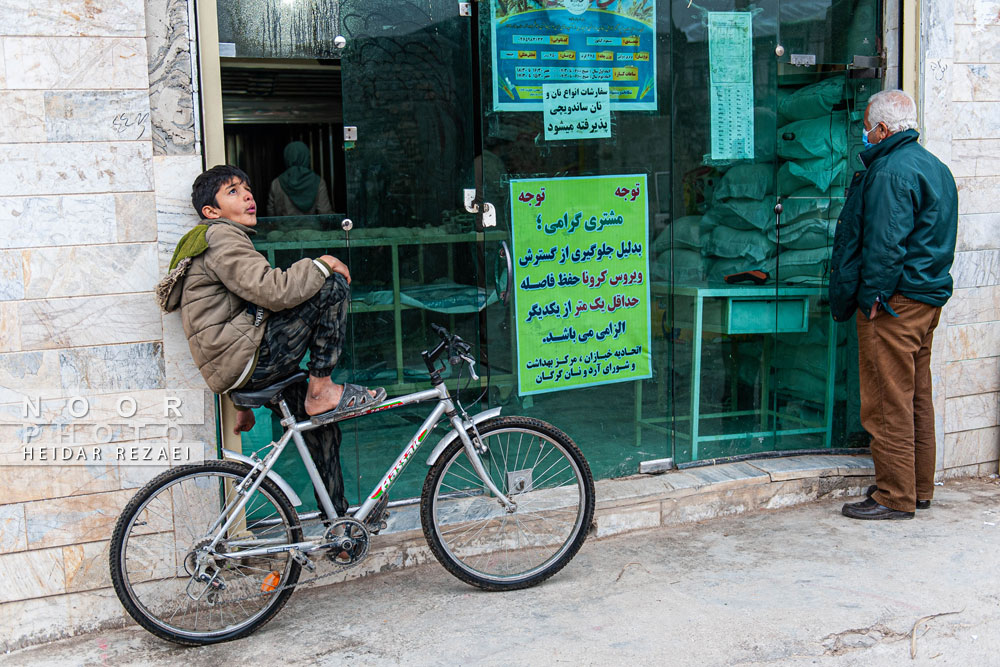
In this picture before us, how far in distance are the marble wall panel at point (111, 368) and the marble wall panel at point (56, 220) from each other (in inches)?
17.5

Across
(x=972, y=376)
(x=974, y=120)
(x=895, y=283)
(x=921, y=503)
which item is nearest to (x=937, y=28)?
(x=974, y=120)

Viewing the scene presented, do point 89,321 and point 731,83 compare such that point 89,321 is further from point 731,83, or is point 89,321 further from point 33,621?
point 731,83

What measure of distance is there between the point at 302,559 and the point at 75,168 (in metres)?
1.78

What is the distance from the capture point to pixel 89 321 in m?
3.82

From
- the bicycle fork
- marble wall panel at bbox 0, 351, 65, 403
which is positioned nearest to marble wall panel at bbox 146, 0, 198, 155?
marble wall panel at bbox 0, 351, 65, 403

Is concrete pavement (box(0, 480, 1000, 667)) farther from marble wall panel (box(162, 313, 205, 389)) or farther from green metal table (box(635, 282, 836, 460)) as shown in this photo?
marble wall panel (box(162, 313, 205, 389))

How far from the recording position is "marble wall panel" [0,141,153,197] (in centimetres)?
367

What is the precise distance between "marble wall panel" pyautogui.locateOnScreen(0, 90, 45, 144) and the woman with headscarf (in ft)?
3.26

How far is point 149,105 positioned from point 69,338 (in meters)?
0.99

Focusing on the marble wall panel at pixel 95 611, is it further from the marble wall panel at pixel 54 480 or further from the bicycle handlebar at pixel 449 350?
the bicycle handlebar at pixel 449 350

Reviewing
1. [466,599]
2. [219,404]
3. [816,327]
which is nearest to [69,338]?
[219,404]

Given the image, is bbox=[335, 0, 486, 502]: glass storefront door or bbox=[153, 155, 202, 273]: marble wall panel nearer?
Result: bbox=[153, 155, 202, 273]: marble wall panel

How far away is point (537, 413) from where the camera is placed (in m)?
5.04

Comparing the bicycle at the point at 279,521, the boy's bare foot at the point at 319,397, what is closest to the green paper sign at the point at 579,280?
the bicycle at the point at 279,521
